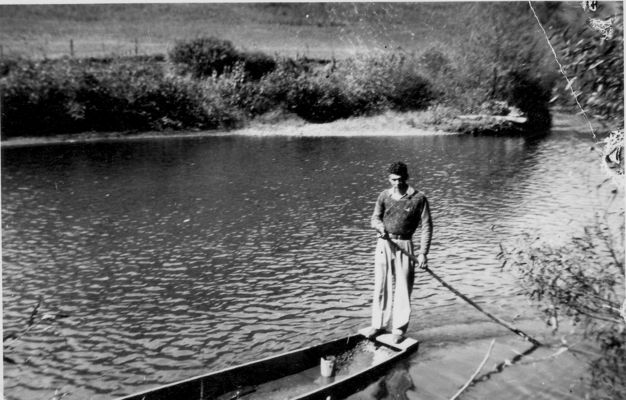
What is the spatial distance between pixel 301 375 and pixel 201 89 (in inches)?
1318

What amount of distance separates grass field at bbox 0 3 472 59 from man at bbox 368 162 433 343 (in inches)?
1067

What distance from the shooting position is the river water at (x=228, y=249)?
9758 millimetres

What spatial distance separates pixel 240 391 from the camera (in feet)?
25.1

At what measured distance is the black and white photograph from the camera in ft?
25.5

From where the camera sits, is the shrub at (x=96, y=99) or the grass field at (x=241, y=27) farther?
the grass field at (x=241, y=27)

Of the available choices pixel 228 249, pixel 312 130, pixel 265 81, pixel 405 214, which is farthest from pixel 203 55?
pixel 405 214

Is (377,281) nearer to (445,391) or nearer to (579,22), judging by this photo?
(445,391)

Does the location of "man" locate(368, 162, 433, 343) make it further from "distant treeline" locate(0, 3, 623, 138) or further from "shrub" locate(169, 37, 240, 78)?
"shrub" locate(169, 37, 240, 78)

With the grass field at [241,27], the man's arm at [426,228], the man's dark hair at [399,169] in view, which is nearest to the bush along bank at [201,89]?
the grass field at [241,27]

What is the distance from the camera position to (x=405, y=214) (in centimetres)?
846

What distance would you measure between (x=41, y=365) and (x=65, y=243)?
7.05 m

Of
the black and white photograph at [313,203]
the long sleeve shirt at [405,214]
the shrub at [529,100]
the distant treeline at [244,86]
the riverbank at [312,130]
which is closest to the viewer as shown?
the black and white photograph at [313,203]

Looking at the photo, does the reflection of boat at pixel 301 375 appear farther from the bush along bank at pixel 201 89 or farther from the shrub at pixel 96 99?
the shrub at pixel 96 99

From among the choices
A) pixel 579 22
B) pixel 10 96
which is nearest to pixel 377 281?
pixel 579 22
